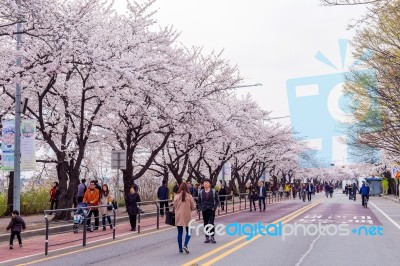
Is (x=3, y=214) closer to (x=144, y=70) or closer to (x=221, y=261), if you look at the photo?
(x=144, y=70)

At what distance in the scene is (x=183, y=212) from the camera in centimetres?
1302

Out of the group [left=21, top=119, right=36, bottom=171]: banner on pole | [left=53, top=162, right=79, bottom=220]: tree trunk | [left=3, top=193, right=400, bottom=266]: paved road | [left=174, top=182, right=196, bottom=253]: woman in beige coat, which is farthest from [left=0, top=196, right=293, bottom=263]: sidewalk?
[left=174, top=182, right=196, bottom=253]: woman in beige coat

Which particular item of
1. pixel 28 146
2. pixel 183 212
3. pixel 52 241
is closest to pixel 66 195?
pixel 28 146

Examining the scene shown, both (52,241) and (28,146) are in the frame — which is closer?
(52,241)

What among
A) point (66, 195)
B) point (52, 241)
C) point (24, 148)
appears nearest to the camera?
point (52, 241)

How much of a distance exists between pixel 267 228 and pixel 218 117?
14525 mm

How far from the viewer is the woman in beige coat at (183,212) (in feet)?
42.7

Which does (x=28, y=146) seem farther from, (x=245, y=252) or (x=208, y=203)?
(x=245, y=252)

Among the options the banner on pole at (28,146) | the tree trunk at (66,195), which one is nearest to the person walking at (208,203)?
the banner on pole at (28,146)

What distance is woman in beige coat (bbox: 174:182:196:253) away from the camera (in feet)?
42.7

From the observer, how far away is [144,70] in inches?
952

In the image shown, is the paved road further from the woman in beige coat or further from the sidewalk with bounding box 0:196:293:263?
the sidewalk with bounding box 0:196:293:263

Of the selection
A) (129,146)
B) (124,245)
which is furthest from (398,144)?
(124,245)

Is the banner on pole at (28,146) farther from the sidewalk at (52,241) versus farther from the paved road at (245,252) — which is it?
the paved road at (245,252)
